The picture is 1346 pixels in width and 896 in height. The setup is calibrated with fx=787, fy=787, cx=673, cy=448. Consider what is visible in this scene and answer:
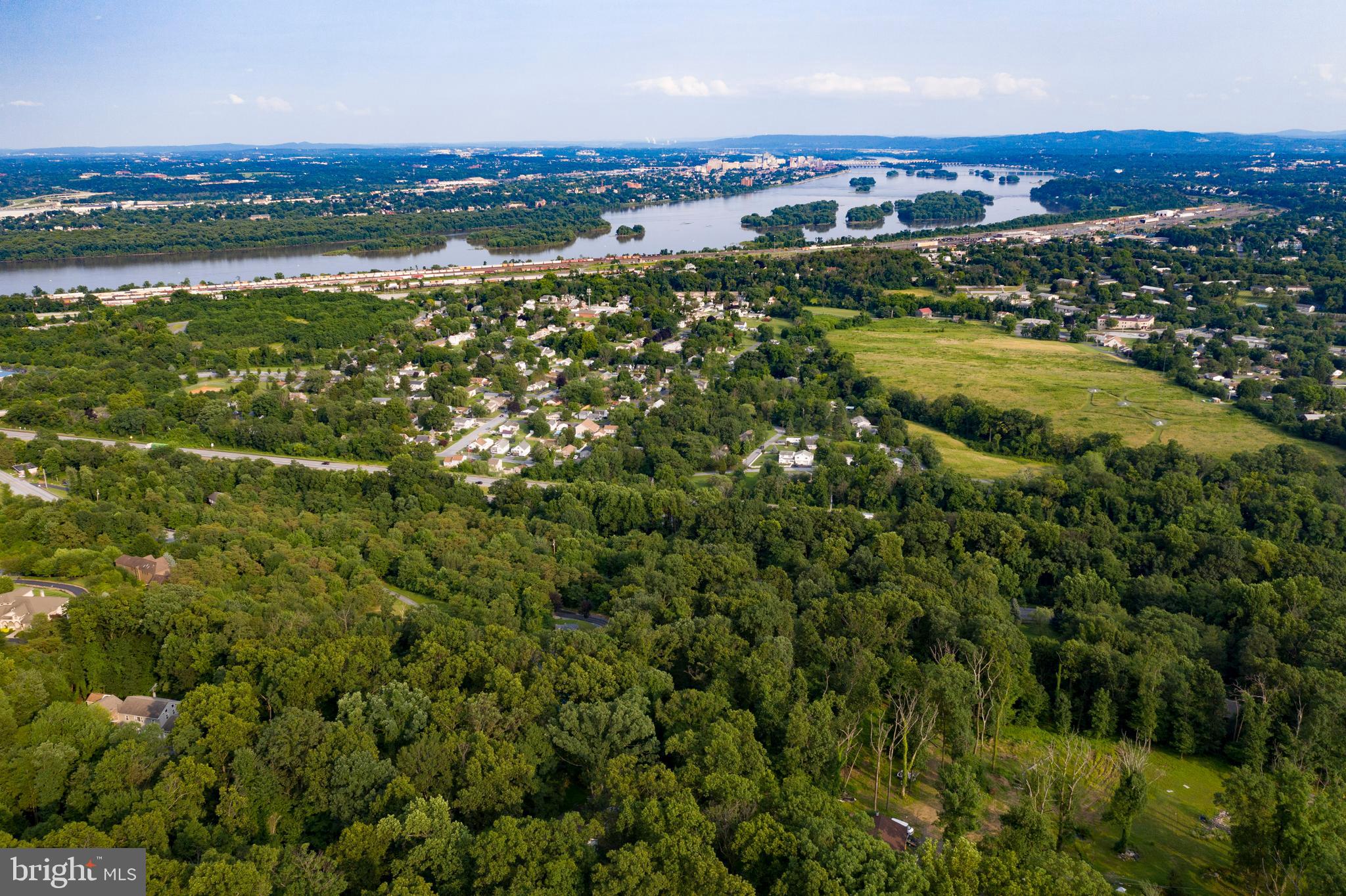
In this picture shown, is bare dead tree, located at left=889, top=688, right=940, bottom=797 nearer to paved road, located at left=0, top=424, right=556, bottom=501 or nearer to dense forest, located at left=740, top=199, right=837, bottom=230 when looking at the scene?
paved road, located at left=0, top=424, right=556, bottom=501

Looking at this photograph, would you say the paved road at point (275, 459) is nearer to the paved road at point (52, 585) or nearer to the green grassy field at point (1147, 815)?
the paved road at point (52, 585)

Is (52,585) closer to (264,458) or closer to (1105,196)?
(264,458)

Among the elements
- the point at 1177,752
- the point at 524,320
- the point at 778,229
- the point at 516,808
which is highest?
the point at 778,229

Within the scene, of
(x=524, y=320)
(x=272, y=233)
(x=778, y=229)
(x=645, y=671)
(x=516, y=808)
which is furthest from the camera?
(x=778, y=229)

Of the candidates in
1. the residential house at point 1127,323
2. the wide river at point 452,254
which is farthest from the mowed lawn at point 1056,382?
the wide river at point 452,254

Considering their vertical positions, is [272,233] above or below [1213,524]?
above

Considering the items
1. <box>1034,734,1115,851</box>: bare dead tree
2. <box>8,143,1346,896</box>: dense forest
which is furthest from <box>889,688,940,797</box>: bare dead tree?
<box>1034,734,1115,851</box>: bare dead tree

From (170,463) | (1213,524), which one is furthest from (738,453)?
(170,463)

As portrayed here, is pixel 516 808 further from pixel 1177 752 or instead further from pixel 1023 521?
pixel 1023 521
